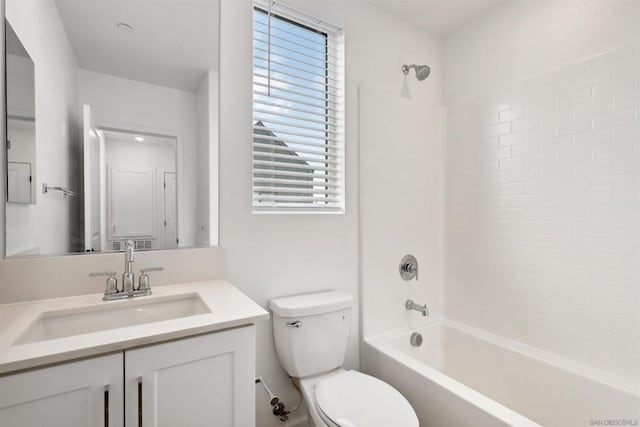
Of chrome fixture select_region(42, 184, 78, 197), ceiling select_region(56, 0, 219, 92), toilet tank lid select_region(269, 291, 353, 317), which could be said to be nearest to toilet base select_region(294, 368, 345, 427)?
toilet tank lid select_region(269, 291, 353, 317)

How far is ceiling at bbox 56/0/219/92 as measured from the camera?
1243 mm

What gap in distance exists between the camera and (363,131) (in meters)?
1.90

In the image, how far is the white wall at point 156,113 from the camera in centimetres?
127

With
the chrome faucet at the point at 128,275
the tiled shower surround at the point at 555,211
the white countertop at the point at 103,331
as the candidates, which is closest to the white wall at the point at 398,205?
the tiled shower surround at the point at 555,211

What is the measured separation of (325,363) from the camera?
5.08ft

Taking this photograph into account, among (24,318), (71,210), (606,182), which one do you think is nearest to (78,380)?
(24,318)

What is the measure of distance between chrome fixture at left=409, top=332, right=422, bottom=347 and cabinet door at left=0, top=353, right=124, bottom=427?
1.65 m

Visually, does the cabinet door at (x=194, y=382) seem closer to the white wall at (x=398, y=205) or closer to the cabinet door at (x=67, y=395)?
the cabinet door at (x=67, y=395)

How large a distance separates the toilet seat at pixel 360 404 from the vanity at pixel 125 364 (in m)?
0.38

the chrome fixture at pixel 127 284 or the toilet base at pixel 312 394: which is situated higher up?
the chrome fixture at pixel 127 284

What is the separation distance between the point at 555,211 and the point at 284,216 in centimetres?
152

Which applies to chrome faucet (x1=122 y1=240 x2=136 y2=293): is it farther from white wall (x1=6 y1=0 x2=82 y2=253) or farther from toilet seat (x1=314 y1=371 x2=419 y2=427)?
toilet seat (x1=314 y1=371 x2=419 y2=427)

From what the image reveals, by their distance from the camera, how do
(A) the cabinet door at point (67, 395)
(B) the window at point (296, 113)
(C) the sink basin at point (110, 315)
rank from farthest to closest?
(B) the window at point (296, 113), (C) the sink basin at point (110, 315), (A) the cabinet door at point (67, 395)

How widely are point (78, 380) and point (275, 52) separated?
1614 millimetres
